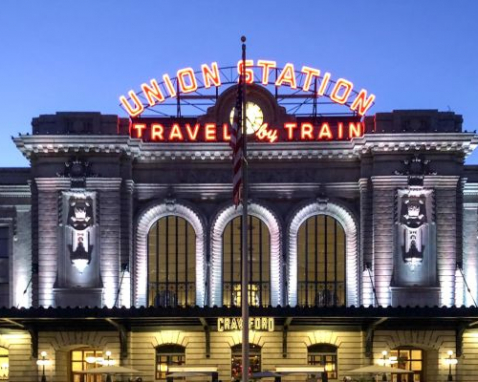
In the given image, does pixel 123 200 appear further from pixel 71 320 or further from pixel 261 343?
pixel 261 343

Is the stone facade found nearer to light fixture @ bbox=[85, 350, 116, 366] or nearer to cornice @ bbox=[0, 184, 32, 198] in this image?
cornice @ bbox=[0, 184, 32, 198]

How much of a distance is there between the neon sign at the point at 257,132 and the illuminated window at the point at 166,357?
13.2 m

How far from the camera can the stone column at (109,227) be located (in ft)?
199

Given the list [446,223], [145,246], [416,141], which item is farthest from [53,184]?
[446,223]

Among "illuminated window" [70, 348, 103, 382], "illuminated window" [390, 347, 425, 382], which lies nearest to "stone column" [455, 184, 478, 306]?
"illuminated window" [390, 347, 425, 382]

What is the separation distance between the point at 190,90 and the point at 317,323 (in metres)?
18.4

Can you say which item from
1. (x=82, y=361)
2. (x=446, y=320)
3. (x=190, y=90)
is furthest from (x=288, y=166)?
(x=82, y=361)

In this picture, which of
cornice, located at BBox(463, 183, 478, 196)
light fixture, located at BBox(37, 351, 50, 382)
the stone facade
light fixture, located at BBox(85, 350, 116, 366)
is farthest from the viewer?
cornice, located at BBox(463, 183, 478, 196)

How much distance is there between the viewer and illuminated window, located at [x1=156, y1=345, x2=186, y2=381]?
197 ft

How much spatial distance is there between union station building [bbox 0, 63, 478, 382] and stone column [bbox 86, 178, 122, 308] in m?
0.09

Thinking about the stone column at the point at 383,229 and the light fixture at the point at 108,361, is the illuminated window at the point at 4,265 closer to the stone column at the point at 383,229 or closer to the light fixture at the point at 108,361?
the light fixture at the point at 108,361

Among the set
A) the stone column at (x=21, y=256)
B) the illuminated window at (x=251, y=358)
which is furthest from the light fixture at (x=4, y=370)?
the illuminated window at (x=251, y=358)

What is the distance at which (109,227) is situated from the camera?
6106 cm

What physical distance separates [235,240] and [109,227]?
8260mm
